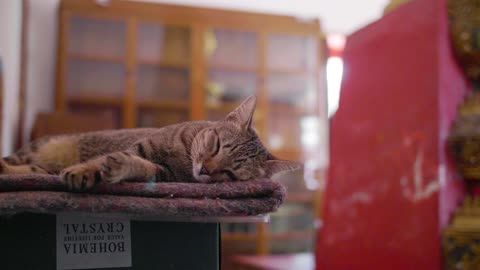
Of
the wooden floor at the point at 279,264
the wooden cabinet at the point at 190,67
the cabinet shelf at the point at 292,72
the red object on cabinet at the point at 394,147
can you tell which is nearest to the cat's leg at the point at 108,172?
the red object on cabinet at the point at 394,147

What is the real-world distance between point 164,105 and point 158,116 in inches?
3.9

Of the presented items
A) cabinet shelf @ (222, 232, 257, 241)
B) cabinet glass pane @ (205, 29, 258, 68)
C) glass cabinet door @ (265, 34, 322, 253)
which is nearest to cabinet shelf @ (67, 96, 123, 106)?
cabinet glass pane @ (205, 29, 258, 68)

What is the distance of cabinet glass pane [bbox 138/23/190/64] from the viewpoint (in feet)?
12.0

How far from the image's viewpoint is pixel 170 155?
960 millimetres

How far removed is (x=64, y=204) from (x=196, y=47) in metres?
3.16

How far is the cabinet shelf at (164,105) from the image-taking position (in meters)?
3.65

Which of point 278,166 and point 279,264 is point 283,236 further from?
point 278,166

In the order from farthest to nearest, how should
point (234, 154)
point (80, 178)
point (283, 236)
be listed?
point (283, 236) < point (234, 154) < point (80, 178)

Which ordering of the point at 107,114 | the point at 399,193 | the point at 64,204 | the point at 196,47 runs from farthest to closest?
the point at 196,47 → the point at 107,114 → the point at 399,193 → the point at 64,204

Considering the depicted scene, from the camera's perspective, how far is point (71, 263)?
2.44 ft

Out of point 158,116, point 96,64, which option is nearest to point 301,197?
point 158,116

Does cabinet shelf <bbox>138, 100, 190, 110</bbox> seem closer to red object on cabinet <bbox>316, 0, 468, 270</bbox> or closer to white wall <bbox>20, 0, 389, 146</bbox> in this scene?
white wall <bbox>20, 0, 389, 146</bbox>

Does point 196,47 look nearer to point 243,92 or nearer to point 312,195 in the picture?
point 243,92

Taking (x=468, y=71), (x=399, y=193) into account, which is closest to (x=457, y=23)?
(x=468, y=71)
